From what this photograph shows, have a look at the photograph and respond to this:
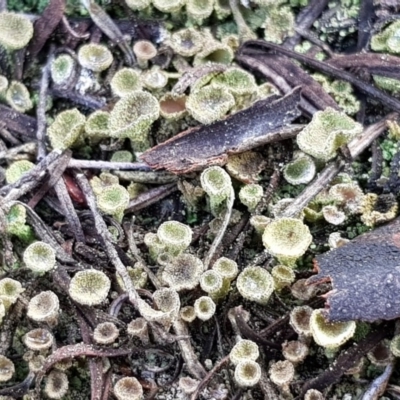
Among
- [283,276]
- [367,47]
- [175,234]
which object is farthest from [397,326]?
[367,47]

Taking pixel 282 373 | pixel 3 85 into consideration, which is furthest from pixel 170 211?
pixel 3 85

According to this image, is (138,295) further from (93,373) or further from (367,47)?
(367,47)

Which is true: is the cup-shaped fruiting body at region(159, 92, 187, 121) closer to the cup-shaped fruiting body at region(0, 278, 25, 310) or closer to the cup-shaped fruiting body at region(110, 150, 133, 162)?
the cup-shaped fruiting body at region(110, 150, 133, 162)

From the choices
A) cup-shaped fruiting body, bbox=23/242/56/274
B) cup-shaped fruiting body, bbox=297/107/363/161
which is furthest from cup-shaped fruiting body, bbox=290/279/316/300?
cup-shaped fruiting body, bbox=23/242/56/274

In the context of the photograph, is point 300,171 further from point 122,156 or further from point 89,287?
point 89,287

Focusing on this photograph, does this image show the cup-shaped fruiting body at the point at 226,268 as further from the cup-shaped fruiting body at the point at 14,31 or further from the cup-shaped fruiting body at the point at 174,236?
the cup-shaped fruiting body at the point at 14,31

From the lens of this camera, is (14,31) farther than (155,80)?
Yes

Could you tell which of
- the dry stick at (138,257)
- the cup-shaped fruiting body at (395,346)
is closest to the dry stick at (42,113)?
the dry stick at (138,257)

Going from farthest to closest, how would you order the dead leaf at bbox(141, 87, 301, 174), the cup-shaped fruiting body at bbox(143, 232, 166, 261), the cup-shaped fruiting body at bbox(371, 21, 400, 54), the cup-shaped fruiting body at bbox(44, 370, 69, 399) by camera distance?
the cup-shaped fruiting body at bbox(371, 21, 400, 54)
the dead leaf at bbox(141, 87, 301, 174)
the cup-shaped fruiting body at bbox(143, 232, 166, 261)
the cup-shaped fruiting body at bbox(44, 370, 69, 399)
